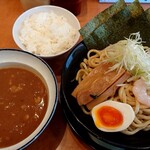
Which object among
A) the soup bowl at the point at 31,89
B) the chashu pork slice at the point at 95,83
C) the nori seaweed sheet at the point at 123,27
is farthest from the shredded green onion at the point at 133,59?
the soup bowl at the point at 31,89

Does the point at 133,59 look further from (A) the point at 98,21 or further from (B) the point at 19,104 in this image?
(B) the point at 19,104

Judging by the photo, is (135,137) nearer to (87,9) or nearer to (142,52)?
(142,52)

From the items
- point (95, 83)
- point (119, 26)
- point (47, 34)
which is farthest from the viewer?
point (47, 34)

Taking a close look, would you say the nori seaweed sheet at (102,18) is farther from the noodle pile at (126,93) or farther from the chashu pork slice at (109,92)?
the chashu pork slice at (109,92)

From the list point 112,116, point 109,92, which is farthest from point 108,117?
point 109,92

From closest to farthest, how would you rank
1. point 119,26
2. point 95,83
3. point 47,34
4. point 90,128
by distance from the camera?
point 90,128, point 95,83, point 119,26, point 47,34

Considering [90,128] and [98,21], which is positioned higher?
[98,21]

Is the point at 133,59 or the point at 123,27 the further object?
the point at 123,27

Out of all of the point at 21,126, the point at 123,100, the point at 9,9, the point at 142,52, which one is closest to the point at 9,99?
the point at 21,126
